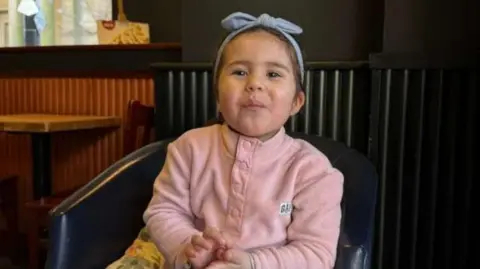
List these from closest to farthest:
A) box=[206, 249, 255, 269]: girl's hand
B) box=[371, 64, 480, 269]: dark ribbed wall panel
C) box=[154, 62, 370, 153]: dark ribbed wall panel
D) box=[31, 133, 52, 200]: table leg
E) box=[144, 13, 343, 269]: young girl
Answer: box=[206, 249, 255, 269]: girl's hand → box=[144, 13, 343, 269]: young girl → box=[371, 64, 480, 269]: dark ribbed wall panel → box=[154, 62, 370, 153]: dark ribbed wall panel → box=[31, 133, 52, 200]: table leg

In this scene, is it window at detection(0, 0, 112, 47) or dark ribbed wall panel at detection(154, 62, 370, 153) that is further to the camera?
window at detection(0, 0, 112, 47)

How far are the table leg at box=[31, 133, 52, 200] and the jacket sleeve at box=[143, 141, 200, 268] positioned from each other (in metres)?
1.36

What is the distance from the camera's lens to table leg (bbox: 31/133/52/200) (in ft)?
7.86

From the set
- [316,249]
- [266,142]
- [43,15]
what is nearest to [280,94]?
[266,142]

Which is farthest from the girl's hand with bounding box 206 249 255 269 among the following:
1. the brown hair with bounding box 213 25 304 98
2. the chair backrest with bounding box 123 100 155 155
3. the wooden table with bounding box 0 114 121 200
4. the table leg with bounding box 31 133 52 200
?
the table leg with bounding box 31 133 52 200

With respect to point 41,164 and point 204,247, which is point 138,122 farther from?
point 204,247

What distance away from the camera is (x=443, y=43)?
1.62 meters

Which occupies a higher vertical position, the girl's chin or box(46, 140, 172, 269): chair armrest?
the girl's chin

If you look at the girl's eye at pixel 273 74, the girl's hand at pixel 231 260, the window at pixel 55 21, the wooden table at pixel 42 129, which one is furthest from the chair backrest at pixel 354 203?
the window at pixel 55 21

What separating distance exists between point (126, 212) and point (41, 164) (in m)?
1.12

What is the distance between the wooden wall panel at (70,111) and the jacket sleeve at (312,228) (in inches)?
60.5

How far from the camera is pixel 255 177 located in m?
1.12

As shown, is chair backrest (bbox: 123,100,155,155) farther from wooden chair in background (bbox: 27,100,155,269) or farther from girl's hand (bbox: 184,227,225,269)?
girl's hand (bbox: 184,227,225,269)

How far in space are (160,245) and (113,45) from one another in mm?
1588
